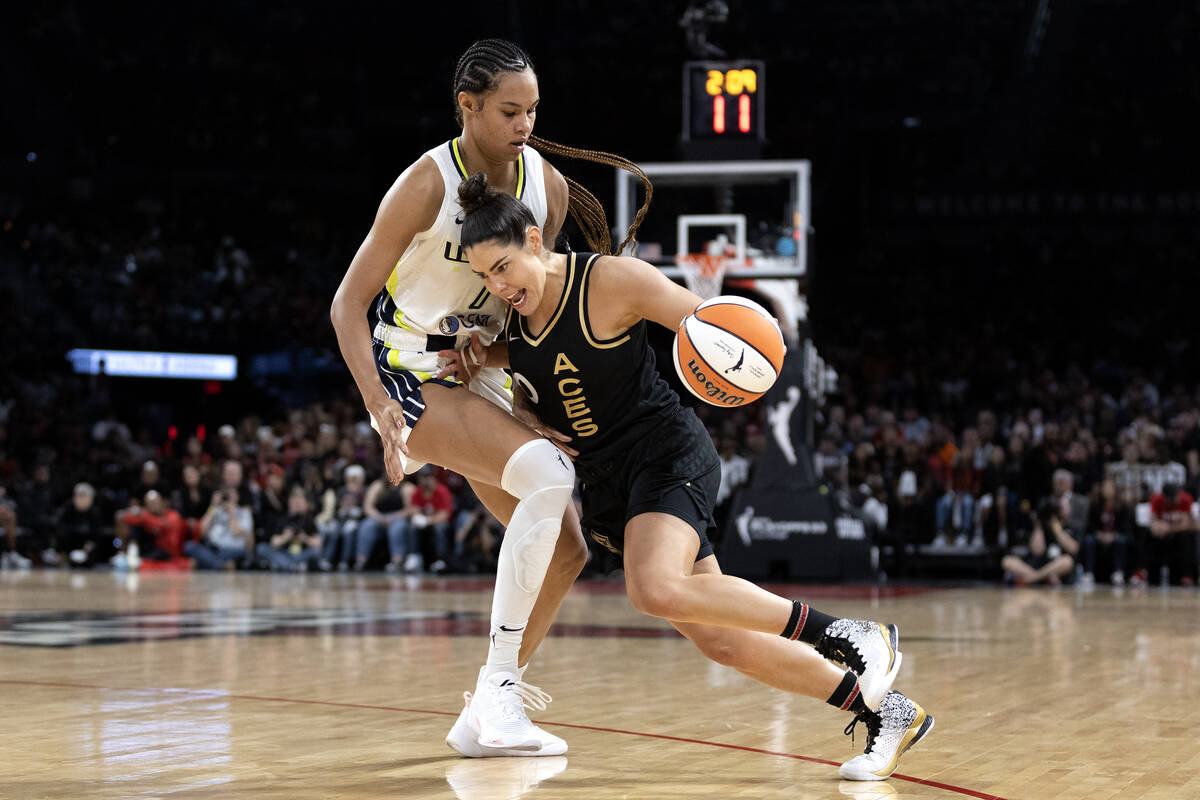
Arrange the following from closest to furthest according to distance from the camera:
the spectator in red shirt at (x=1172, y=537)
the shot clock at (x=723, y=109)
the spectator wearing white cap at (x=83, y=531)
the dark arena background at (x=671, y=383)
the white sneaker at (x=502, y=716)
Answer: the white sneaker at (x=502, y=716) → the dark arena background at (x=671, y=383) → the shot clock at (x=723, y=109) → the spectator in red shirt at (x=1172, y=537) → the spectator wearing white cap at (x=83, y=531)

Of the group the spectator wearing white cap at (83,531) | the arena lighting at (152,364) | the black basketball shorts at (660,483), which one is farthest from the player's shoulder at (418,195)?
the arena lighting at (152,364)

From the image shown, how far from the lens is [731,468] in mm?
14039

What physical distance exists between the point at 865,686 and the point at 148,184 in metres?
21.6

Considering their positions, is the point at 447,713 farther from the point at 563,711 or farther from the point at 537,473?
the point at 537,473

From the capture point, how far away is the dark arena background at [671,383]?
427 cm

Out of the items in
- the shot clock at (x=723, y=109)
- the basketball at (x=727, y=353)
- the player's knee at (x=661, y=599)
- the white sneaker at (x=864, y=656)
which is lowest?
the white sneaker at (x=864, y=656)

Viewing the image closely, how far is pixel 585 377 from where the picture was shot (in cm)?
365

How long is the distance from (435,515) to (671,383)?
6.72 meters

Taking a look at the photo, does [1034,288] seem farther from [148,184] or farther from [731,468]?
[148,184]

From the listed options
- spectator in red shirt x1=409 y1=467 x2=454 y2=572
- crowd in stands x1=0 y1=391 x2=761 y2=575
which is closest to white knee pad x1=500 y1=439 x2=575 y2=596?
crowd in stands x1=0 y1=391 x2=761 y2=575

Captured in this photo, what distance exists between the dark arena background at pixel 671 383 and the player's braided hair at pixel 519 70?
116cm

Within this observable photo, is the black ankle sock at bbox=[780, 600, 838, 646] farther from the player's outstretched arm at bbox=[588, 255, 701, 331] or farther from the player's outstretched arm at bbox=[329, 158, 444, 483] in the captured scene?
the player's outstretched arm at bbox=[329, 158, 444, 483]

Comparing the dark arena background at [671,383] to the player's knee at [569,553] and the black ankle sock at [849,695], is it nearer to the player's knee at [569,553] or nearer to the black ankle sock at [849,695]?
the black ankle sock at [849,695]

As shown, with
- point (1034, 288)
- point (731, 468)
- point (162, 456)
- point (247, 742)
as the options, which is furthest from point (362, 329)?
point (1034, 288)
